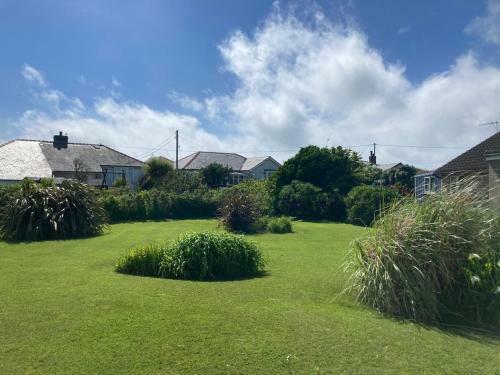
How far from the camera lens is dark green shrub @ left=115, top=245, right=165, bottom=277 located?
9031mm

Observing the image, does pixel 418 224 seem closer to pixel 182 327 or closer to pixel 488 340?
pixel 488 340

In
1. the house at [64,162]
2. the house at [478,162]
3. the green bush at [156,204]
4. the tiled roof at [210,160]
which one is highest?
the tiled roof at [210,160]

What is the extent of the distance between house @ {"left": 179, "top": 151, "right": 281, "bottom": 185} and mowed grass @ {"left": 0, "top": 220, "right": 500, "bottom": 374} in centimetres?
4082

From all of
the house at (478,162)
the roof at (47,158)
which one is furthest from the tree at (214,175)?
the house at (478,162)

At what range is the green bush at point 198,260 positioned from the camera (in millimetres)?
8797

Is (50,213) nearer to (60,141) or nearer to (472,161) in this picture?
(472,161)

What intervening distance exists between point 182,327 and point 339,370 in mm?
1946

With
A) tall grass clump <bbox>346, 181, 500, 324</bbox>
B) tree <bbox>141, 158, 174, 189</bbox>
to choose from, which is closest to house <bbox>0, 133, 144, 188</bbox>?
tree <bbox>141, 158, 174, 189</bbox>

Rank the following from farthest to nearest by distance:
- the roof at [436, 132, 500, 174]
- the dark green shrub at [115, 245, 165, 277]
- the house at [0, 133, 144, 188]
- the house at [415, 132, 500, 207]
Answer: the house at [0, 133, 144, 188] → the roof at [436, 132, 500, 174] → the house at [415, 132, 500, 207] → the dark green shrub at [115, 245, 165, 277]

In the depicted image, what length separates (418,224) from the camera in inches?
263

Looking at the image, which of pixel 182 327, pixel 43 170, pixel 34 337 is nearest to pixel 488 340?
pixel 182 327

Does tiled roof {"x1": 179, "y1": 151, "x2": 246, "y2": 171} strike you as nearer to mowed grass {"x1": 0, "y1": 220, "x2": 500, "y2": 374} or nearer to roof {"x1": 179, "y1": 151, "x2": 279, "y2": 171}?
roof {"x1": 179, "y1": 151, "x2": 279, "y2": 171}

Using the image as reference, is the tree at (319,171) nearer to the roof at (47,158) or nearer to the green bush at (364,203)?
the green bush at (364,203)

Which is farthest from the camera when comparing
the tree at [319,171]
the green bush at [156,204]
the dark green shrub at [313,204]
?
the tree at [319,171]
